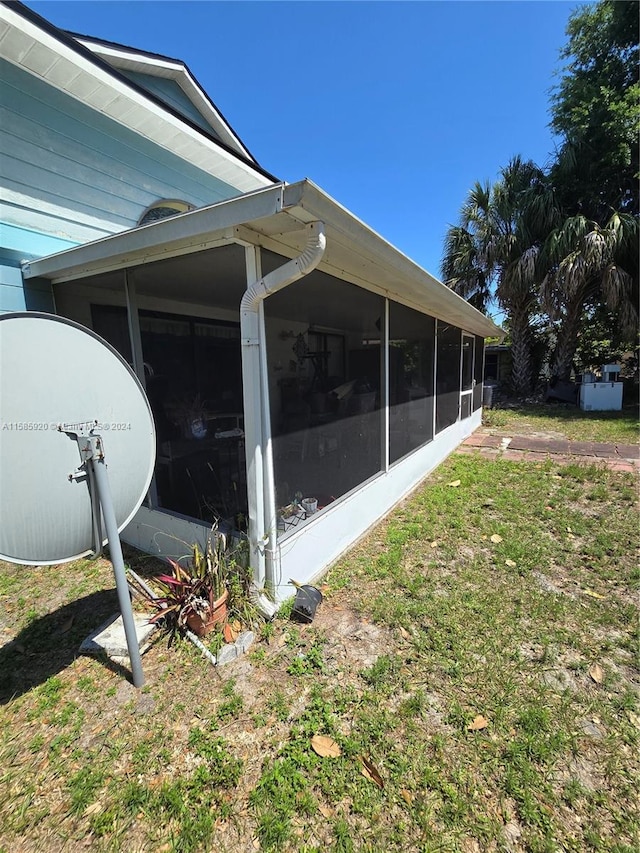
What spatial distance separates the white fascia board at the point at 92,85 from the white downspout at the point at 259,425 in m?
3.00

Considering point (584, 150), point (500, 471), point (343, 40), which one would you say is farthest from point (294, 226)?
point (584, 150)

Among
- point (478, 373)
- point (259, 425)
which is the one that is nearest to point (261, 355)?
point (259, 425)

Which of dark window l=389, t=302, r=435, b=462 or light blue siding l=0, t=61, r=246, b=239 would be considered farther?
dark window l=389, t=302, r=435, b=462

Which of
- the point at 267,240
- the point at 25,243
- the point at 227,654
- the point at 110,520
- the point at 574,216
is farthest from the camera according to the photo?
the point at 574,216

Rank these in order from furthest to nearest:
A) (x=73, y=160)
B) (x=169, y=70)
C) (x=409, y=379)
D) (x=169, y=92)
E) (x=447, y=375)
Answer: (x=447, y=375)
(x=169, y=92)
(x=169, y=70)
(x=409, y=379)
(x=73, y=160)

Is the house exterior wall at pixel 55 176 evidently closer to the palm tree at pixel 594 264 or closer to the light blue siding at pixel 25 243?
the light blue siding at pixel 25 243

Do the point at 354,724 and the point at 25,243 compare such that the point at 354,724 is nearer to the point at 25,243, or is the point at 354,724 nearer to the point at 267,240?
the point at 267,240

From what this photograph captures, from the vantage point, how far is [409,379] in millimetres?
4738

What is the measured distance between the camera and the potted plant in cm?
227

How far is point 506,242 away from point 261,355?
12.4 m

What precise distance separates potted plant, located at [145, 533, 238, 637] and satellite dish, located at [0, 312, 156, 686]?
35 cm

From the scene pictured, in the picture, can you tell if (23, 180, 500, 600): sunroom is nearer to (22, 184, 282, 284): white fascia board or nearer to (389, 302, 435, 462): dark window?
(22, 184, 282, 284): white fascia board

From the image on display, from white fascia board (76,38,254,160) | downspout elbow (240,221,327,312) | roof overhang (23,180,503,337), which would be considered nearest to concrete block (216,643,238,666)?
downspout elbow (240,221,327,312)

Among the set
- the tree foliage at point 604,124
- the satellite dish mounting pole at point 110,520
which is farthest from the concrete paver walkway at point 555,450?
the tree foliage at point 604,124
